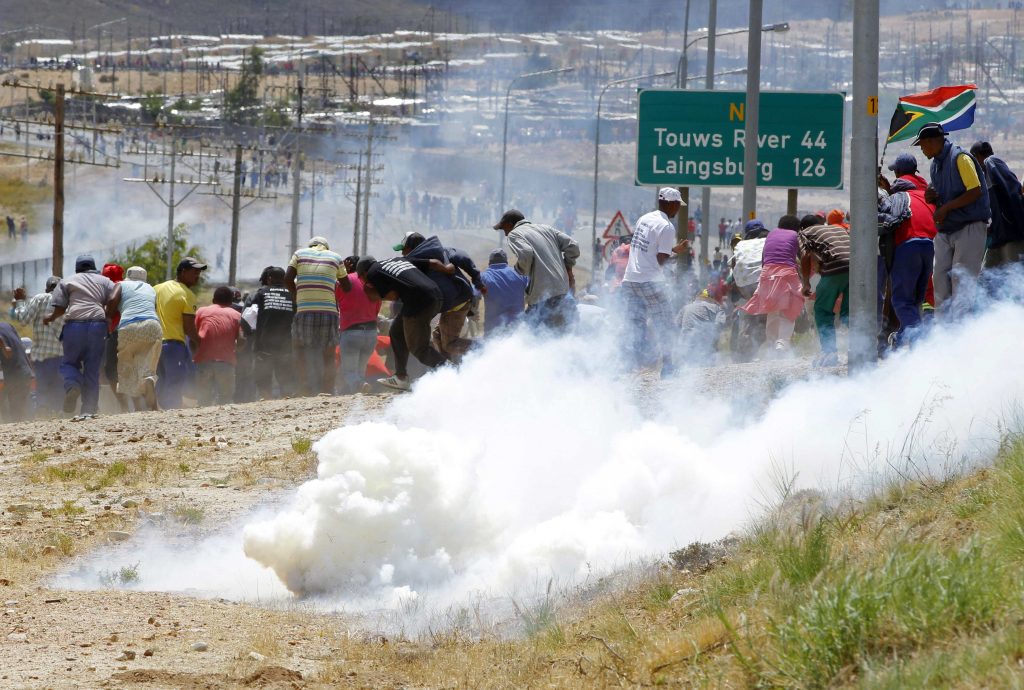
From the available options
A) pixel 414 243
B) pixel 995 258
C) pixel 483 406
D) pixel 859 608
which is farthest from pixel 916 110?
pixel 859 608

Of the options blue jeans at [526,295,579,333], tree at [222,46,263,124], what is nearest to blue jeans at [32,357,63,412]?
blue jeans at [526,295,579,333]

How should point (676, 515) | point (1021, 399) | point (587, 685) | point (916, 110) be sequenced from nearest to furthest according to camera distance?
point (587, 685) → point (1021, 399) → point (676, 515) → point (916, 110)

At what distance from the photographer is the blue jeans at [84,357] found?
13.4m

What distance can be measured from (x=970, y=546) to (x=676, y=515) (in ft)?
9.95

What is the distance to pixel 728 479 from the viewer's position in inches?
311

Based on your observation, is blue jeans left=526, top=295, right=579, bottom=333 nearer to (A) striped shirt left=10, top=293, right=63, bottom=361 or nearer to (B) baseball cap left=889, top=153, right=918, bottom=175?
(B) baseball cap left=889, top=153, right=918, bottom=175

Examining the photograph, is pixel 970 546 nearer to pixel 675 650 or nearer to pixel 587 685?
pixel 675 650

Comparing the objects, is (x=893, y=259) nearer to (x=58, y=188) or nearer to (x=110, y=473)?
(x=110, y=473)

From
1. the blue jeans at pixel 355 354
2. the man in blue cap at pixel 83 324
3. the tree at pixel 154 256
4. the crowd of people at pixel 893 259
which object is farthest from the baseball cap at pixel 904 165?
the tree at pixel 154 256


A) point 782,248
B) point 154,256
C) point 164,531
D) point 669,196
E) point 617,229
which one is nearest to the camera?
point 164,531

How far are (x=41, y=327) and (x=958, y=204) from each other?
9.11m

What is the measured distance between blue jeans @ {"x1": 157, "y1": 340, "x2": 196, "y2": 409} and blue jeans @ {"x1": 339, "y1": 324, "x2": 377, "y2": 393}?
1.58m

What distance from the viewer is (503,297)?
38.1 feet

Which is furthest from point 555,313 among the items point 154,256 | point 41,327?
point 154,256
